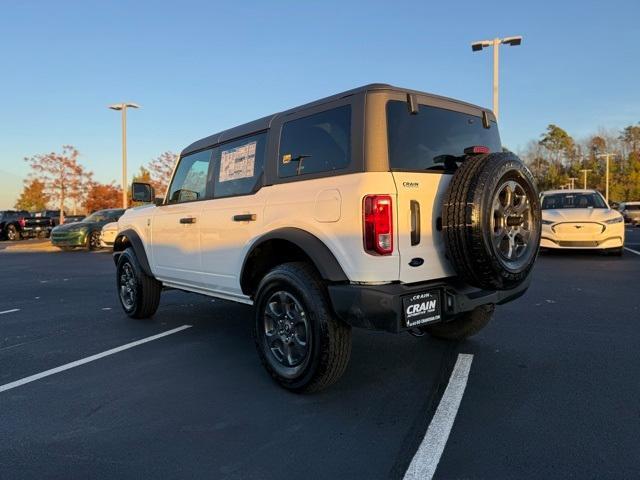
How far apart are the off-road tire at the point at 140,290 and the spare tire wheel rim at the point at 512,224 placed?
410 centimetres

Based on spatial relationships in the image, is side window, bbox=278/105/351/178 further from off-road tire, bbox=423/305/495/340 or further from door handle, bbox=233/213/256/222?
off-road tire, bbox=423/305/495/340

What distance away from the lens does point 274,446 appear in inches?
109

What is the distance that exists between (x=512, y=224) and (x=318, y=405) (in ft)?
6.10

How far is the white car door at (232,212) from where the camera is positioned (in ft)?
13.2

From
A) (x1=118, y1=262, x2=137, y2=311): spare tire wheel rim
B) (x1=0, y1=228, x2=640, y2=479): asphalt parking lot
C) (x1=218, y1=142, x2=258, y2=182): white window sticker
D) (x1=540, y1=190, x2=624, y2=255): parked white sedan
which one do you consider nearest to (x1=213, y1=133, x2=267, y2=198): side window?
(x1=218, y1=142, x2=258, y2=182): white window sticker

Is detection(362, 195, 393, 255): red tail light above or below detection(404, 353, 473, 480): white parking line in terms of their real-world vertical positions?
above

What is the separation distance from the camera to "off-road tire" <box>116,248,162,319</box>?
5.83 m

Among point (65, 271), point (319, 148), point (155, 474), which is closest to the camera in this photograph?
point (155, 474)

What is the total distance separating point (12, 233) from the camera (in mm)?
29547

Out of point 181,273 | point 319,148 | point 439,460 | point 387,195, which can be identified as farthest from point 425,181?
point 181,273

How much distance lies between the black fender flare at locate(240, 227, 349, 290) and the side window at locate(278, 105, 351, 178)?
18.5 inches

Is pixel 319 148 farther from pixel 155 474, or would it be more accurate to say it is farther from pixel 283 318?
pixel 155 474

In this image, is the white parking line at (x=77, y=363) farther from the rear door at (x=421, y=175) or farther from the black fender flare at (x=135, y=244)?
the rear door at (x=421, y=175)

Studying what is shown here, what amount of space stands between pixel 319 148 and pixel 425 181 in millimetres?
807
